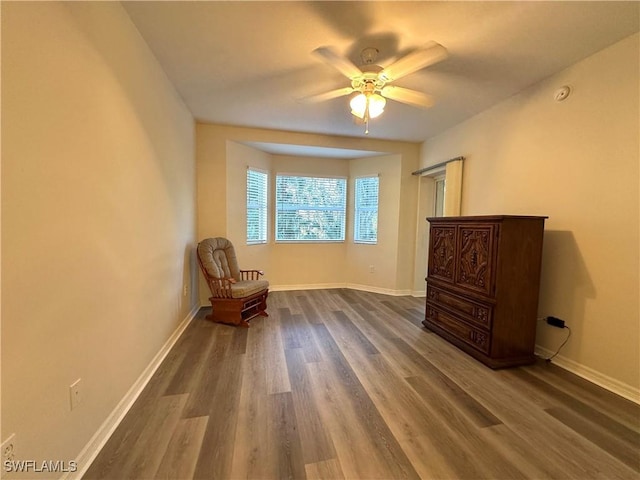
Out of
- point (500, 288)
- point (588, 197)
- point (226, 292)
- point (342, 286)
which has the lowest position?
point (342, 286)

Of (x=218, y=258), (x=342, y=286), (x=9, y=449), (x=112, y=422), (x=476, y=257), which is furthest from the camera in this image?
(x=342, y=286)

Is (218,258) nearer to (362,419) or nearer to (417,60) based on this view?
(362,419)

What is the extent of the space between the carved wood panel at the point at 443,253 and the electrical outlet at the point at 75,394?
10.1 ft

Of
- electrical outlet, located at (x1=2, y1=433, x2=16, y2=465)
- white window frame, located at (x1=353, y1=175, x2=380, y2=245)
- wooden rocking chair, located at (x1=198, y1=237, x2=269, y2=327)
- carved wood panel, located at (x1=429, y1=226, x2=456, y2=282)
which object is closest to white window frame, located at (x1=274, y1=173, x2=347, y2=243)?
white window frame, located at (x1=353, y1=175, x2=380, y2=245)

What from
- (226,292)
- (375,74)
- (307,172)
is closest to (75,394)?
(226,292)

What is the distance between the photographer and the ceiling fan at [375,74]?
71.7 inches

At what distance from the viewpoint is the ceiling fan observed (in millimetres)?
1821

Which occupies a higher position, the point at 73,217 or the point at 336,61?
the point at 336,61

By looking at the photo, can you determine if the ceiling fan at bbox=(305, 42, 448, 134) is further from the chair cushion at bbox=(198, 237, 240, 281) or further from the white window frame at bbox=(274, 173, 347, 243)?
the white window frame at bbox=(274, 173, 347, 243)

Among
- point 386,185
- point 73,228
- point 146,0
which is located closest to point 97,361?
point 73,228

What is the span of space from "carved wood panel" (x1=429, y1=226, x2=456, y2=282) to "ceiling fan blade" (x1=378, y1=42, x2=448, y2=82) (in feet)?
5.48

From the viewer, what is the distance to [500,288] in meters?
2.37

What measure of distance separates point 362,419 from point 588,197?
8.25ft

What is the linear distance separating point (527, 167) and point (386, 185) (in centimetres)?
221
